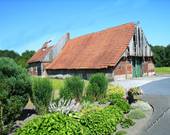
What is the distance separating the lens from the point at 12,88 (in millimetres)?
13367

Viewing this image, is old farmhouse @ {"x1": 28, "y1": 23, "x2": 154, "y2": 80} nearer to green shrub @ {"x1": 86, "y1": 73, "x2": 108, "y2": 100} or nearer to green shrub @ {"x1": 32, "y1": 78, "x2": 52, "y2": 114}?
green shrub @ {"x1": 86, "y1": 73, "x2": 108, "y2": 100}

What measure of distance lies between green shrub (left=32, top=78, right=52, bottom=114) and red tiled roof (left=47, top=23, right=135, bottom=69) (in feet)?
59.9

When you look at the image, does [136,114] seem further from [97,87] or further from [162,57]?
[162,57]

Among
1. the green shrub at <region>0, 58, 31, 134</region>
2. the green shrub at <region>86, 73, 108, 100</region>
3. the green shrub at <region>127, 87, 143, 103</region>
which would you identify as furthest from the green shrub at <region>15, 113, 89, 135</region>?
the green shrub at <region>86, 73, 108, 100</region>

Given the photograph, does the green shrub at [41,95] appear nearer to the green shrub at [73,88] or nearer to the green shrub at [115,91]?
the green shrub at [73,88]

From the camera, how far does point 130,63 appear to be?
118 ft

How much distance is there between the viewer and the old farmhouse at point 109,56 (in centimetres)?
3388

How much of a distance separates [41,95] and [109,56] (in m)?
20.2

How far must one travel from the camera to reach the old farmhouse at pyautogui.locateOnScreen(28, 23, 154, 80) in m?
33.9

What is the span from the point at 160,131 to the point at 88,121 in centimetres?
274

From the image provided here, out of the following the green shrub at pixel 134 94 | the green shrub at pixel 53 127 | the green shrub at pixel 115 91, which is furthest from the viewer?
the green shrub at pixel 115 91

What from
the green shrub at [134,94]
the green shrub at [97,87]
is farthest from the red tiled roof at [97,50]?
the green shrub at [134,94]

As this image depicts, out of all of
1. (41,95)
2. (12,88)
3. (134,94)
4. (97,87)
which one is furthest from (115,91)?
(12,88)

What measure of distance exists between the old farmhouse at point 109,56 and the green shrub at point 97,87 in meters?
13.6
